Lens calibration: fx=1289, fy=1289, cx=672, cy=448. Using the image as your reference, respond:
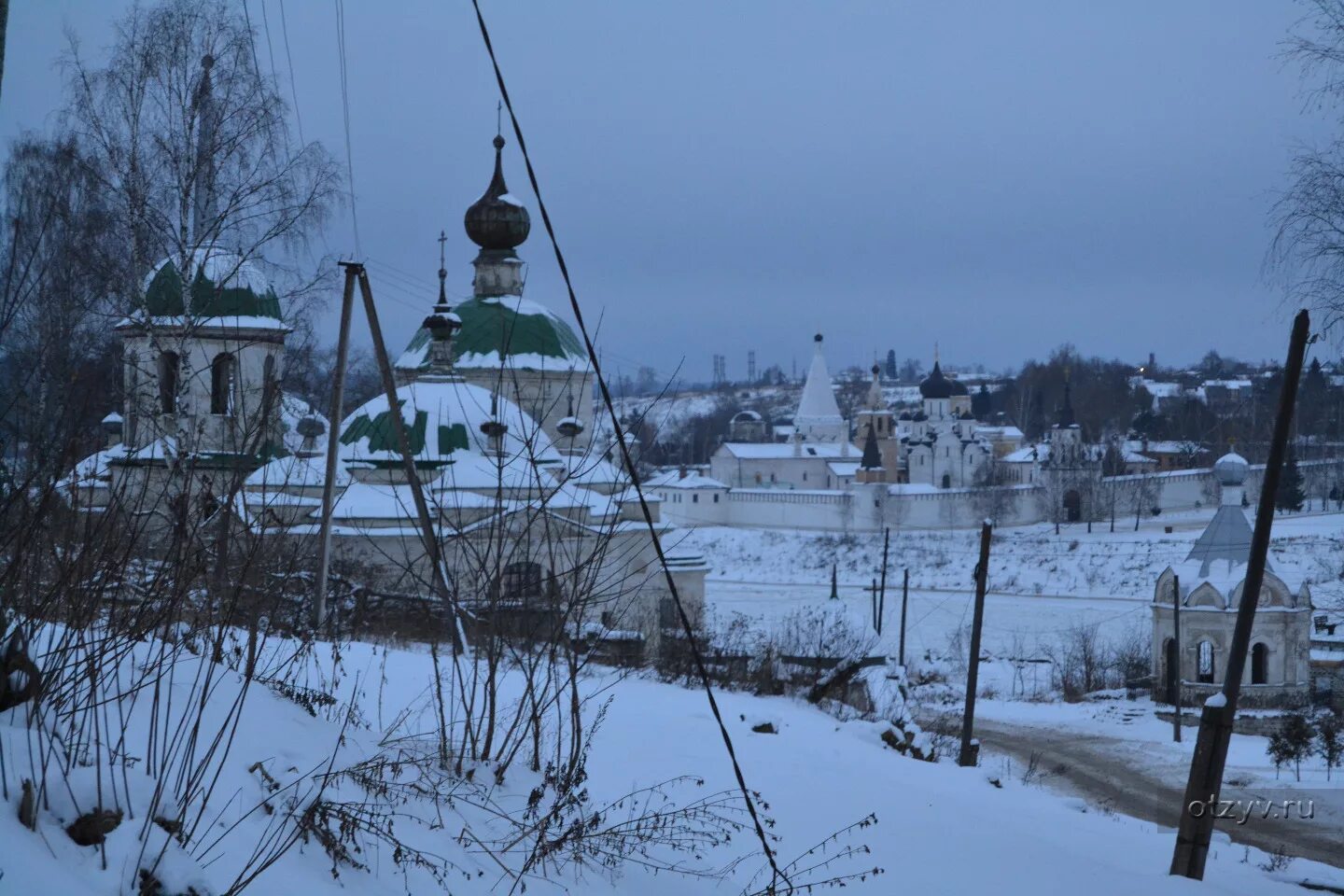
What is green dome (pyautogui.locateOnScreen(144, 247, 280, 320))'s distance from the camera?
33.0ft

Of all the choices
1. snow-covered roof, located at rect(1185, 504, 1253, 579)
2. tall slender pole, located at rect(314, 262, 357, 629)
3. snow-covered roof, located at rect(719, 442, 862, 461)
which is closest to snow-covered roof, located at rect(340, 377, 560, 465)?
snow-covered roof, located at rect(1185, 504, 1253, 579)

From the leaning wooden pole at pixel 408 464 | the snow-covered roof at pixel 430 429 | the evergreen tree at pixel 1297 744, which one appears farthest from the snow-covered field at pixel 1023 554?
the leaning wooden pole at pixel 408 464

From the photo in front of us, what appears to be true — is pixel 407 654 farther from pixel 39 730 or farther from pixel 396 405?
pixel 39 730

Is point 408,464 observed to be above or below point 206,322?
below

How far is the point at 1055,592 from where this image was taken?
3741cm

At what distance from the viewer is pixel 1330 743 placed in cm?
1180

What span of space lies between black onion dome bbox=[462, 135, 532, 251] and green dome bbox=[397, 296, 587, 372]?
117 cm

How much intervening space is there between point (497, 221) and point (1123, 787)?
1553cm

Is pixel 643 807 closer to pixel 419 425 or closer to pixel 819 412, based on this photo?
pixel 419 425

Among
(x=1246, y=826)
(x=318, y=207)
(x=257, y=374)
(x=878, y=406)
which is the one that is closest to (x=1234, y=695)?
(x=1246, y=826)

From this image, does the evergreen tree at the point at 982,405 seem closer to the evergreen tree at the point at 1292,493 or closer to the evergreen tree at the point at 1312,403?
the evergreen tree at the point at 1312,403

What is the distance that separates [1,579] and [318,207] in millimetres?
8854

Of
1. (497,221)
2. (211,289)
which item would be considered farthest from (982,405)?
(211,289)

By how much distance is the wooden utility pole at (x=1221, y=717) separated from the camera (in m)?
5.68
